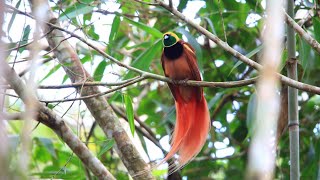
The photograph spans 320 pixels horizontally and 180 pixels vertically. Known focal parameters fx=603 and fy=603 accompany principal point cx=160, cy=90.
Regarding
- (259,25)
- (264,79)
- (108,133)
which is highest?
(259,25)

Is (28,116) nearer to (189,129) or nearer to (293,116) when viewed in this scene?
(293,116)

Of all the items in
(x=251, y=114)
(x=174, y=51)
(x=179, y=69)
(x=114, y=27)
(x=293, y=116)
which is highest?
(x=114, y=27)

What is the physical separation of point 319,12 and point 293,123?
0.65 metres

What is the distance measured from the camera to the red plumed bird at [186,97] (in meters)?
2.89

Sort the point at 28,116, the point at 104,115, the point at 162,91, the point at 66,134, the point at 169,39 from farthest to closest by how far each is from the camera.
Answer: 1. the point at 162,91
2. the point at 169,39
3. the point at 104,115
4. the point at 66,134
5. the point at 28,116

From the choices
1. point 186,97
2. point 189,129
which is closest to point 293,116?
point 189,129

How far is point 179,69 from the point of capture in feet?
9.88

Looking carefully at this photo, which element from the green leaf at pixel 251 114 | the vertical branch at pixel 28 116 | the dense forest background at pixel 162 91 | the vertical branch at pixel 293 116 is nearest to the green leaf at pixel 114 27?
the dense forest background at pixel 162 91

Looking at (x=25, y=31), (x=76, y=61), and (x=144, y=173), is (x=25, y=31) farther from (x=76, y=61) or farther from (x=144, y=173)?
(x=144, y=173)

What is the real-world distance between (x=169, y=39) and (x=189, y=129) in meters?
0.48

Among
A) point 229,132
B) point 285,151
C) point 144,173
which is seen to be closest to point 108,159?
point 229,132

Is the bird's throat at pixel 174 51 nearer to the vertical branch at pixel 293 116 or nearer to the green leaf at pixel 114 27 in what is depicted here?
the green leaf at pixel 114 27

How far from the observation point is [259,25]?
150 inches

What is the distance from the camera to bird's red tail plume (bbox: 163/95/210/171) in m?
2.78
